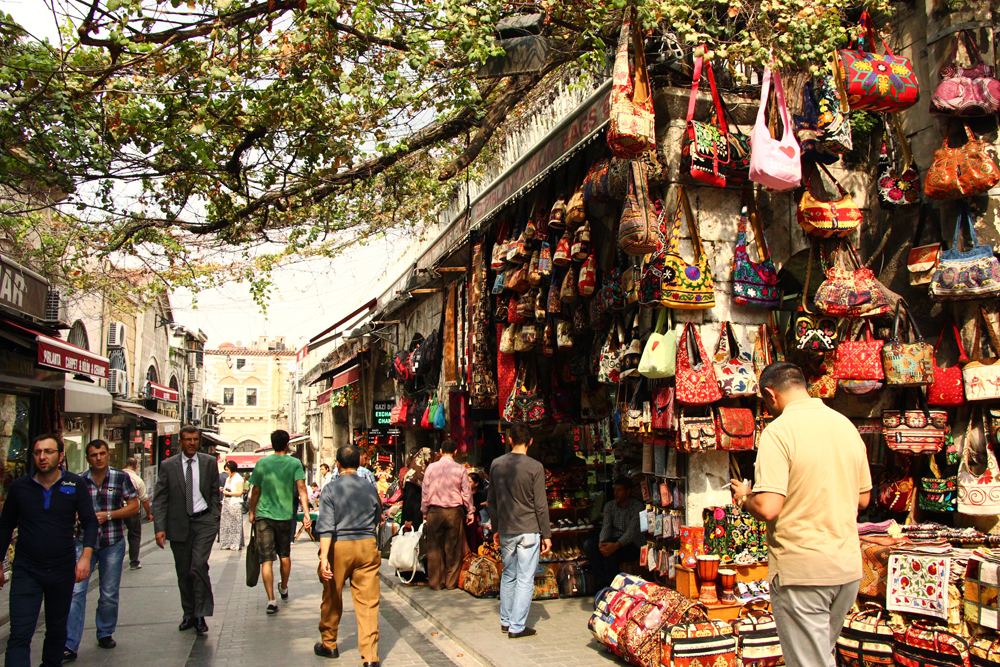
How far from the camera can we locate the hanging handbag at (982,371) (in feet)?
16.9

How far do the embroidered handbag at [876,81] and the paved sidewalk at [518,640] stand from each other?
4.30m

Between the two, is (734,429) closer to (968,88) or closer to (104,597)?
(968,88)

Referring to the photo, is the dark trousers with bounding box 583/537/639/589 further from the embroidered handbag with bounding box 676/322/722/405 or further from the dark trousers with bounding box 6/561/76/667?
the dark trousers with bounding box 6/561/76/667

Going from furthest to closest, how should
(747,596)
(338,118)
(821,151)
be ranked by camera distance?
(338,118) < (821,151) < (747,596)

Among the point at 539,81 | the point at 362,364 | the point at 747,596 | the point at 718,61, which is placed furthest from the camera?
the point at 362,364

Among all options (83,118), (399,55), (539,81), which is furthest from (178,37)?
(539,81)

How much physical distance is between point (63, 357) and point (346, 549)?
585 centimetres

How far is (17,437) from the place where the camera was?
938cm

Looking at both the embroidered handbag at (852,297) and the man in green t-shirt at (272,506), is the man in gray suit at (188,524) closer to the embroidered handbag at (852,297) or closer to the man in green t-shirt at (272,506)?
the man in green t-shirt at (272,506)

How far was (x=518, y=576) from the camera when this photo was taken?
614 centimetres

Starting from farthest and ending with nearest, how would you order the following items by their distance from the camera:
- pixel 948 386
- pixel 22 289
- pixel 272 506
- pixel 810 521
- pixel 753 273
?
pixel 22 289
pixel 272 506
pixel 753 273
pixel 948 386
pixel 810 521

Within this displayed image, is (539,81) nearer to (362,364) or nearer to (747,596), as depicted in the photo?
(747,596)

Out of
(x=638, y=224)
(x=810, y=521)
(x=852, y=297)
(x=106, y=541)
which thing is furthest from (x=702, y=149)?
(x=106, y=541)

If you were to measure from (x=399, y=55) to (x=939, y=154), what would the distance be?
4368mm
